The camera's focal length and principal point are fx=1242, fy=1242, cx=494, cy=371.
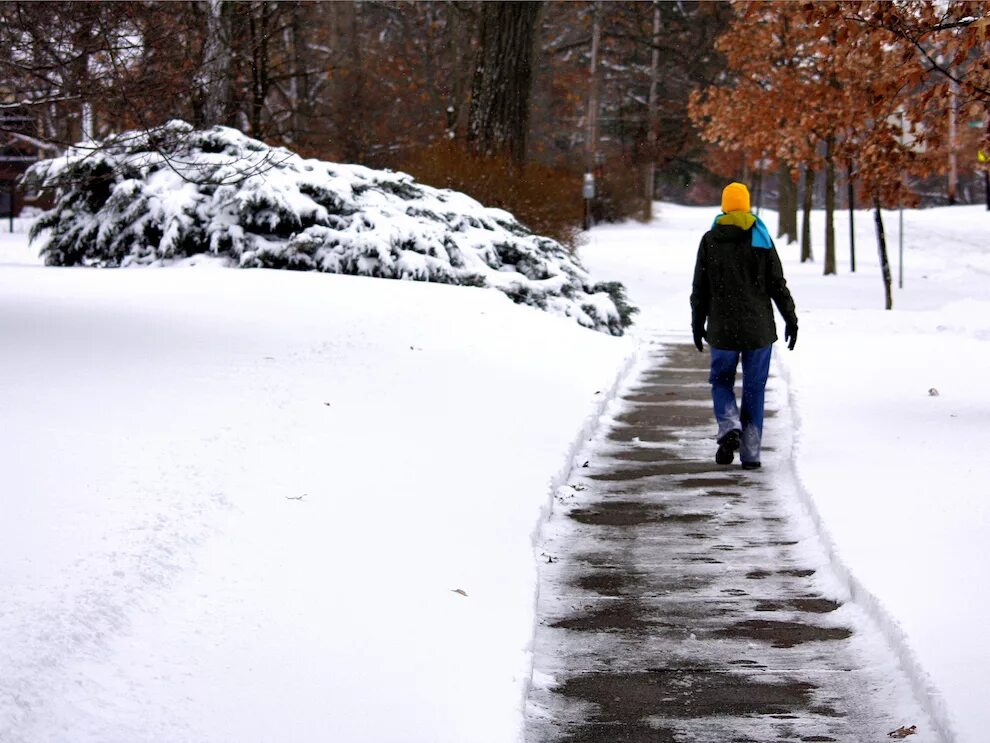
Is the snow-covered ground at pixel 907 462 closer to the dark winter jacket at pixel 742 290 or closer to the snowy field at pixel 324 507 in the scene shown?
the snowy field at pixel 324 507

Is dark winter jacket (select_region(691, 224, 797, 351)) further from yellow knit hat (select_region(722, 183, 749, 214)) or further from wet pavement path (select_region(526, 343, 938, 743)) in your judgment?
wet pavement path (select_region(526, 343, 938, 743))

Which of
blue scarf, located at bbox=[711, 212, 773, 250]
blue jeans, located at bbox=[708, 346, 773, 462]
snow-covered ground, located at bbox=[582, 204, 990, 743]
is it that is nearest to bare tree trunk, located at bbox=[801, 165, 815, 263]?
snow-covered ground, located at bbox=[582, 204, 990, 743]

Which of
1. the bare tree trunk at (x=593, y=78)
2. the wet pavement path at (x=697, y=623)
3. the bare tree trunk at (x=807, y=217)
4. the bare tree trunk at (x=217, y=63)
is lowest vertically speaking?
the wet pavement path at (x=697, y=623)

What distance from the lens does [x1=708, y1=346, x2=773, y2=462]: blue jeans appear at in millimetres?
8164

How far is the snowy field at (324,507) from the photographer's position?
3803 mm

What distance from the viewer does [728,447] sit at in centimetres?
829

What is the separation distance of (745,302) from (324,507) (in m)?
3.65

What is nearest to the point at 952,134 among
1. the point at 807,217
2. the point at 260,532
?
the point at 807,217

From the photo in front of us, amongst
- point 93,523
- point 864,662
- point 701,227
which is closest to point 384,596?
point 93,523

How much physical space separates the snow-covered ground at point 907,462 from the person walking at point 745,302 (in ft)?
1.44

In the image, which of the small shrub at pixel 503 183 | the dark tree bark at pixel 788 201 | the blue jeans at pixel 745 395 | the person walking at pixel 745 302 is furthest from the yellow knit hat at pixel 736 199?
the dark tree bark at pixel 788 201

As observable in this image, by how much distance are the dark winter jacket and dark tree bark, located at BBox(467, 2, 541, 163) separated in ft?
36.8

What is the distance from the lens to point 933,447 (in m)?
8.09

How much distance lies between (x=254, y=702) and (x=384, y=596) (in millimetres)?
1158
